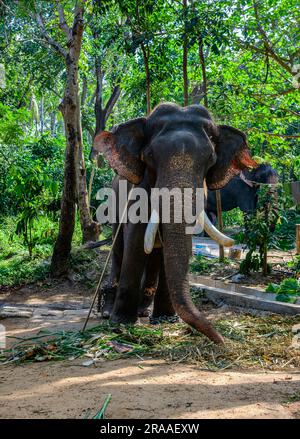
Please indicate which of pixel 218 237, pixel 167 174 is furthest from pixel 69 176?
pixel 218 237

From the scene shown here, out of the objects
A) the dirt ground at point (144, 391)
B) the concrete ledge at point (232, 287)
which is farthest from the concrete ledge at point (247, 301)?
→ the dirt ground at point (144, 391)

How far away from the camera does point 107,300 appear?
7.89 metres

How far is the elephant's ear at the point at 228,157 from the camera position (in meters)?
7.11

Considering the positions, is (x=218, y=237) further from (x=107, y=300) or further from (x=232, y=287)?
(x=232, y=287)

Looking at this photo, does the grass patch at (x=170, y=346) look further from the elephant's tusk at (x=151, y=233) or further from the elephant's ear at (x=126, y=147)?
the elephant's ear at (x=126, y=147)

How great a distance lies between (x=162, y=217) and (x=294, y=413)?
2547 mm

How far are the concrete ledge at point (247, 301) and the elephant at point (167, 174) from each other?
115cm

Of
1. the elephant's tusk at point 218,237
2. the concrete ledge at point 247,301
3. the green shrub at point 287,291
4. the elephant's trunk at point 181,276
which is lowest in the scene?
the concrete ledge at point 247,301

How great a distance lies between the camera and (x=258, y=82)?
11.2 metres

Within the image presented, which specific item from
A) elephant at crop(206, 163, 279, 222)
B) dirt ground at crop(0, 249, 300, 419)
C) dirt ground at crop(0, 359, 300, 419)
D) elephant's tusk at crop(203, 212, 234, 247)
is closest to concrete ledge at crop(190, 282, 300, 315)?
elephant's tusk at crop(203, 212, 234, 247)

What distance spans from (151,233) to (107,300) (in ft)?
7.59

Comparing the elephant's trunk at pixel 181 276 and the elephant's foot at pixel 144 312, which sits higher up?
the elephant's trunk at pixel 181 276

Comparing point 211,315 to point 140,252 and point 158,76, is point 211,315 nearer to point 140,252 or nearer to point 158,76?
point 140,252

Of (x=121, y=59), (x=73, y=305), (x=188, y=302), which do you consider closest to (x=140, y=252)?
(x=188, y=302)
